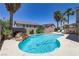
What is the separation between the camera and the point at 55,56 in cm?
1007

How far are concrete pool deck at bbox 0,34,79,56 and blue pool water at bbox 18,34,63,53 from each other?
36 cm

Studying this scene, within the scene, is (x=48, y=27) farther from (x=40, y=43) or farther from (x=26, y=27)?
(x=26, y=27)

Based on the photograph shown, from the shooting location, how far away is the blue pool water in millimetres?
10983

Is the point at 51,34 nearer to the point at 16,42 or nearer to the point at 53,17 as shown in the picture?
the point at 53,17

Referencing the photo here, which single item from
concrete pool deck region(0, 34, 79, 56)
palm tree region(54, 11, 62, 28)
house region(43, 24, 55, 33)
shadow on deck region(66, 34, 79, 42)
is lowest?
concrete pool deck region(0, 34, 79, 56)

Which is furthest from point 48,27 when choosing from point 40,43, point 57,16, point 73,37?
point 73,37

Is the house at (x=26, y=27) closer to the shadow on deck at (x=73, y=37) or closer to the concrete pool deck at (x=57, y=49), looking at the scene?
the concrete pool deck at (x=57, y=49)

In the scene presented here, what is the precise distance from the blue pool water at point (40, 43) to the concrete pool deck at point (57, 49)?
0.36 m

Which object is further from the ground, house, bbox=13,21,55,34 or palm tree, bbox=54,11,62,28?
palm tree, bbox=54,11,62,28

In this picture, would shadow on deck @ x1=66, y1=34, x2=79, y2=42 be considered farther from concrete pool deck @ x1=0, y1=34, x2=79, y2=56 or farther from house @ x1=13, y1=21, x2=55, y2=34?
house @ x1=13, y1=21, x2=55, y2=34

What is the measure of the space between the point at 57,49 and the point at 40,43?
4.43 ft

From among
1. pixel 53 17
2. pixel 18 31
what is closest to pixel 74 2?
pixel 53 17

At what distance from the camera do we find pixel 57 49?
10.7m

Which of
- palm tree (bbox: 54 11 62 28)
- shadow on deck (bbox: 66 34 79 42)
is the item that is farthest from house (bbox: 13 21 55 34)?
shadow on deck (bbox: 66 34 79 42)
